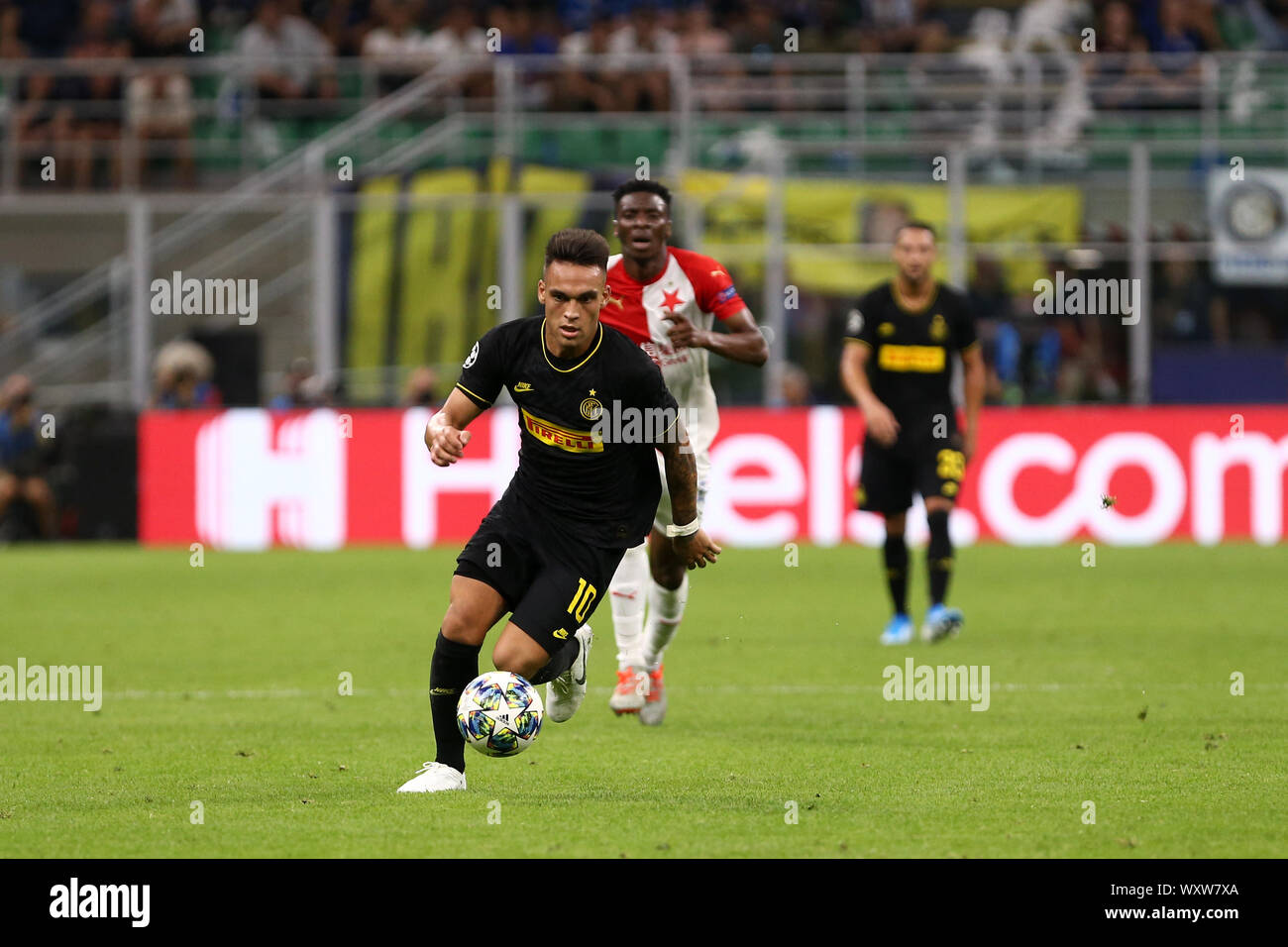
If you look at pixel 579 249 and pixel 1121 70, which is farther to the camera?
pixel 1121 70

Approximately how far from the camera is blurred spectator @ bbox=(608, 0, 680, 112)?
2517 cm

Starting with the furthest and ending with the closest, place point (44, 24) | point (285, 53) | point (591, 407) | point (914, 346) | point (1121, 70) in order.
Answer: point (44, 24), point (285, 53), point (1121, 70), point (914, 346), point (591, 407)

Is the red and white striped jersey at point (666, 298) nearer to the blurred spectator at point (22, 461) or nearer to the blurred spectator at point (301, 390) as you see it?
the blurred spectator at point (301, 390)

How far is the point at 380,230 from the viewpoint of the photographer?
923 inches

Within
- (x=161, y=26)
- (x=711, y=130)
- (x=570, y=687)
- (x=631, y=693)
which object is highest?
(x=161, y=26)

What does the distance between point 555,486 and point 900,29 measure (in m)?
20.1

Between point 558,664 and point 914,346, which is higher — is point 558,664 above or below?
below

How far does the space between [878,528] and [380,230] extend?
22.5ft

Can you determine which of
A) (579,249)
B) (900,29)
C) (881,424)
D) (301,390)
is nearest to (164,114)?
(301,390)

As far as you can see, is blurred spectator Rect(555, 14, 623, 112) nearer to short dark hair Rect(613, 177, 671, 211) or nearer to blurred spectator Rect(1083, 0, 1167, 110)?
blurred spectator Rect(1083, 0, 1167, 110)

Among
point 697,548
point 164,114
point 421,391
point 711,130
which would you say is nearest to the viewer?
point 697,548

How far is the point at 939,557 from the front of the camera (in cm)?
1267

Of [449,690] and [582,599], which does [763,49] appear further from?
[449,690]
